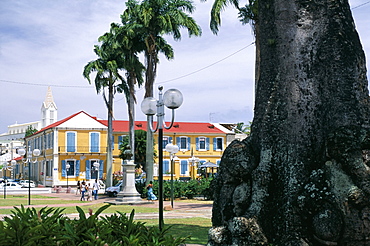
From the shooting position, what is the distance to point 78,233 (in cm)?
362

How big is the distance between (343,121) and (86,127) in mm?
49005

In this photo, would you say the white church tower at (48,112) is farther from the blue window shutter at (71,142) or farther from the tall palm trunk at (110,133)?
the tall palm trunk at (110,133)

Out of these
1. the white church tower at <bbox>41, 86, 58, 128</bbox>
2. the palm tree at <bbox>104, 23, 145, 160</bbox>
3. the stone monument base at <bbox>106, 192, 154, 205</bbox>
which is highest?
the white church tower at <bbox>41, 86, 58, 128</bbox>

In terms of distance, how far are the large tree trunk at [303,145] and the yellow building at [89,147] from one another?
4239 centimetres

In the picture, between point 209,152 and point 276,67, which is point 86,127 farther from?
point 276,67

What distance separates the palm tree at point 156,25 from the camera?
30625 mm

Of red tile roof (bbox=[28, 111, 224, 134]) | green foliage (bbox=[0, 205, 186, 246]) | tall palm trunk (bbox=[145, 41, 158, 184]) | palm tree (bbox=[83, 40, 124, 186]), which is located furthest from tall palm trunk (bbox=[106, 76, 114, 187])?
green foliage (bbox=[0, 205, 186, 246])

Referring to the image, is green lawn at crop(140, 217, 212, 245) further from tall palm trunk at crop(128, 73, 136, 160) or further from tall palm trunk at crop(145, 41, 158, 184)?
tall palm trunk at crop(128, 73, 136, 160)

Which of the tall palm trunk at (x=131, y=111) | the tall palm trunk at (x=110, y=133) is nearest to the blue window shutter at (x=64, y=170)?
the tall palm trunk at (x=110, y=133)

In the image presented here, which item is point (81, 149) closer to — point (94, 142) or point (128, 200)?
point (94, 142)

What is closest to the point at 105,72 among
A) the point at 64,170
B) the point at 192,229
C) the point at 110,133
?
the point at 110,133

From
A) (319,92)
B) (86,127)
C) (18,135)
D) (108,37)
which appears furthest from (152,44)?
(18,135)

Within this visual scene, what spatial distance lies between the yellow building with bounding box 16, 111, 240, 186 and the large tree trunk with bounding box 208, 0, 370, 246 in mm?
42392

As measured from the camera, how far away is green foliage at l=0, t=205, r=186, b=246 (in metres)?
3.37
